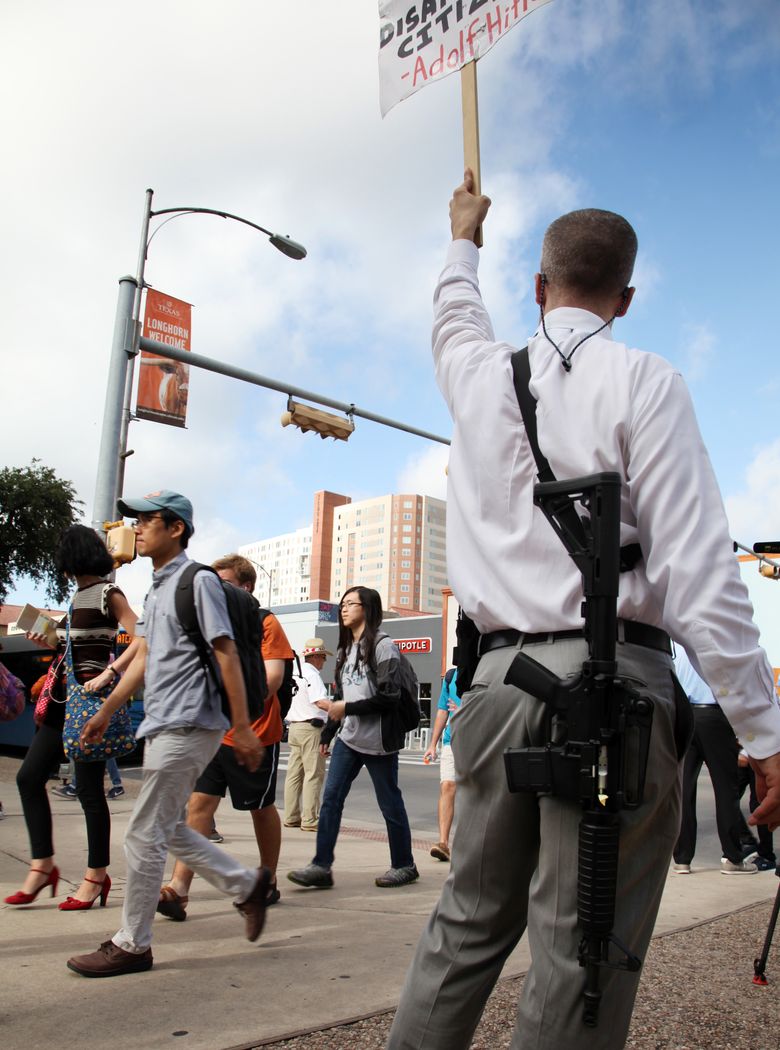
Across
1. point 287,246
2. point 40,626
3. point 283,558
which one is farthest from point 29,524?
point 283,558

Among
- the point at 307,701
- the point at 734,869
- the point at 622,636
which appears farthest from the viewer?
the point at 307,701

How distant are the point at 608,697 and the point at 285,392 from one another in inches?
439

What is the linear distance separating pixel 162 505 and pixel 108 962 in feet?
6.19

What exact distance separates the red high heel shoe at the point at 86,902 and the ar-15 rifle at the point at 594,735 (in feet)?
11.8

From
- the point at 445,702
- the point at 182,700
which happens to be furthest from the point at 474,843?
the point at 445,702

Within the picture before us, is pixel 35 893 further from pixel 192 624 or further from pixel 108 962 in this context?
pixel 192 624

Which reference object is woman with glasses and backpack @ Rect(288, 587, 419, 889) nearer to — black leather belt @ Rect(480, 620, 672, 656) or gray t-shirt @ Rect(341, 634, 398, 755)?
gray t-shirt @ Rect(341, 634, 398, 755)

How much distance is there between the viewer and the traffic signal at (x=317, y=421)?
1240cm

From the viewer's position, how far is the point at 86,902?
14.8 feet

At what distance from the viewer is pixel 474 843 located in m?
1.81

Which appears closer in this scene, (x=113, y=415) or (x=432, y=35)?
(x=432, y=35)

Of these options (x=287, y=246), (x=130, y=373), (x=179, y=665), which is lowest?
(x=179, y=665)

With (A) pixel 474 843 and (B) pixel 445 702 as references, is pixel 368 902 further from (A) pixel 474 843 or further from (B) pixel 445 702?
(A) pixel 474 843

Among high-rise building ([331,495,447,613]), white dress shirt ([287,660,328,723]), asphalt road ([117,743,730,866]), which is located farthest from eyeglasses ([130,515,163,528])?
high-rise building ([331,495,447,613])
